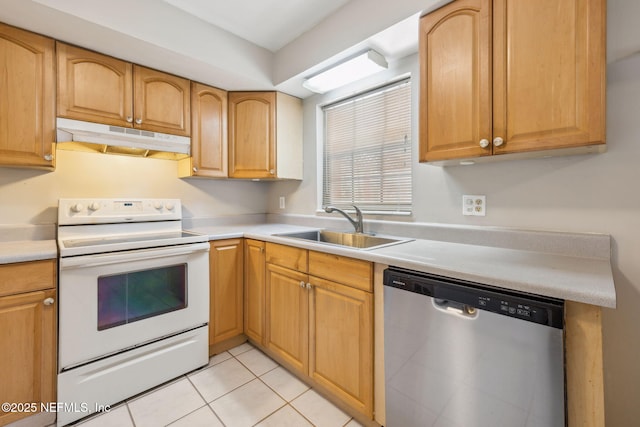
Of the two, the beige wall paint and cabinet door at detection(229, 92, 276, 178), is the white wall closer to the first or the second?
cabinet door at detection(229, 92, 276, 178)

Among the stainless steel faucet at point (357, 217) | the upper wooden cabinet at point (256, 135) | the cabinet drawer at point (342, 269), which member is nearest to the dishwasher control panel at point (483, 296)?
the cabinet drawer at point (342, 269)

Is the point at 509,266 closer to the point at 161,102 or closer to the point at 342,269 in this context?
the point at 342,269

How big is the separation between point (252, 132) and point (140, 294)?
1532 mm

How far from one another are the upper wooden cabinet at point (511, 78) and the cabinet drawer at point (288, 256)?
0.90m

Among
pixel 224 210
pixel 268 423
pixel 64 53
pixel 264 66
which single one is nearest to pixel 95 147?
pixel 64 53

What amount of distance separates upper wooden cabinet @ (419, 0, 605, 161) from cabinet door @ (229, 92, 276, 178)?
141 centimetres

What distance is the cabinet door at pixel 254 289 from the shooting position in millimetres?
2031

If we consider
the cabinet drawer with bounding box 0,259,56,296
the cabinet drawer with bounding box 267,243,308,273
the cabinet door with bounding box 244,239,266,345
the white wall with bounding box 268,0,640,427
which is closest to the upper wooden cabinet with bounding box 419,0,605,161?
the white wall with bounding box 268,0,640,427

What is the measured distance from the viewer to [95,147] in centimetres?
196

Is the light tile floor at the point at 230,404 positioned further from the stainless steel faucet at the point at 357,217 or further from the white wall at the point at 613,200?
the white wall at the point at 613,200

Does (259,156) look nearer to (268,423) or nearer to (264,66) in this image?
(264,66)

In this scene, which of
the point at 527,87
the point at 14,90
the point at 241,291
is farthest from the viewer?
the point at 241,291

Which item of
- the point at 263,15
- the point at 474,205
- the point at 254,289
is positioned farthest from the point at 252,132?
the point at 474,205

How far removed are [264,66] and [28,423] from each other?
264 cm
